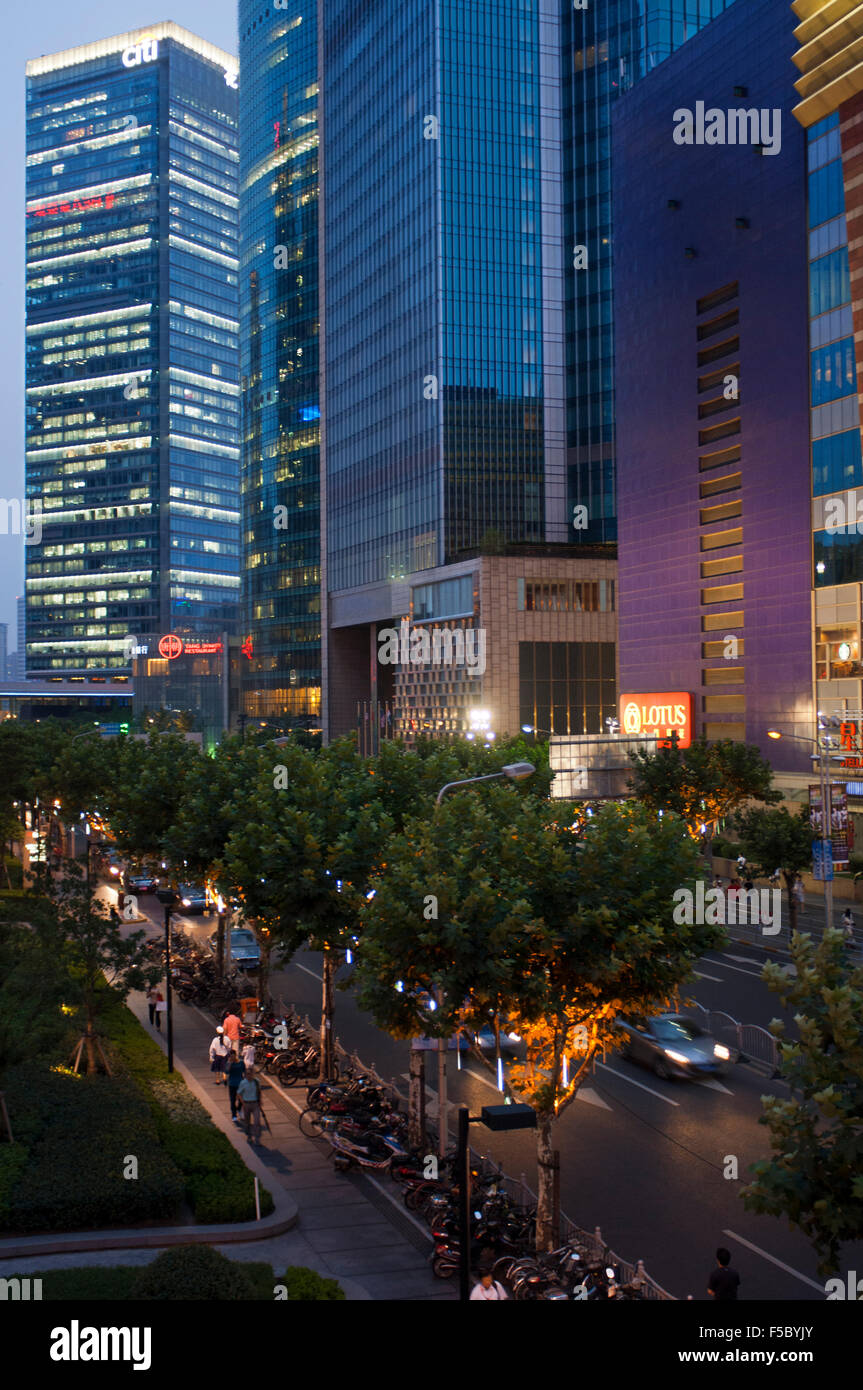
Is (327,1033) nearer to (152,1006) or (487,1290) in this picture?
(152,1006)

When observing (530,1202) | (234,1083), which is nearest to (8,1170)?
(234,1083)

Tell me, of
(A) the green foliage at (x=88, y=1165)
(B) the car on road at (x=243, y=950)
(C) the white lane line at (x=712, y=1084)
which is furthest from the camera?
(B) the car on road at (x=243, y=950)

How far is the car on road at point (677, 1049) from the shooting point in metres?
26.9

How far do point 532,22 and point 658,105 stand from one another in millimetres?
36840

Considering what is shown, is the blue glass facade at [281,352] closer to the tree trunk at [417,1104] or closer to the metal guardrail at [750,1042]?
the metal guardrail at [750,1042]

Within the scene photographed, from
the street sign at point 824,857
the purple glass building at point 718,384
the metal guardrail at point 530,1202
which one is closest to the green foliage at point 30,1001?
the metal guardrail at point 530,1202

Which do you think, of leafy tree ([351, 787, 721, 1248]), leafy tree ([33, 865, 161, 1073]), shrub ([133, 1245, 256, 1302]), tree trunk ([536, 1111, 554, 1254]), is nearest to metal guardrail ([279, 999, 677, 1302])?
tree trunk ([536, 1111, 554, 1254])

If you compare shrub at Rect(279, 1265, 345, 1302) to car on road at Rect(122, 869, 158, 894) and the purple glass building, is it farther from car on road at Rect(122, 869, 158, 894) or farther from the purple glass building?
the purple glass building

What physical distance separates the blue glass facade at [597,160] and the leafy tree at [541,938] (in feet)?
298

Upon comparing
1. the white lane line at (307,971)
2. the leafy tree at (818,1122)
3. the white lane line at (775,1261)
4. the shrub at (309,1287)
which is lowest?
the white lane line at (307,971)

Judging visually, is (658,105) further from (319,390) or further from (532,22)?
(319,390)
